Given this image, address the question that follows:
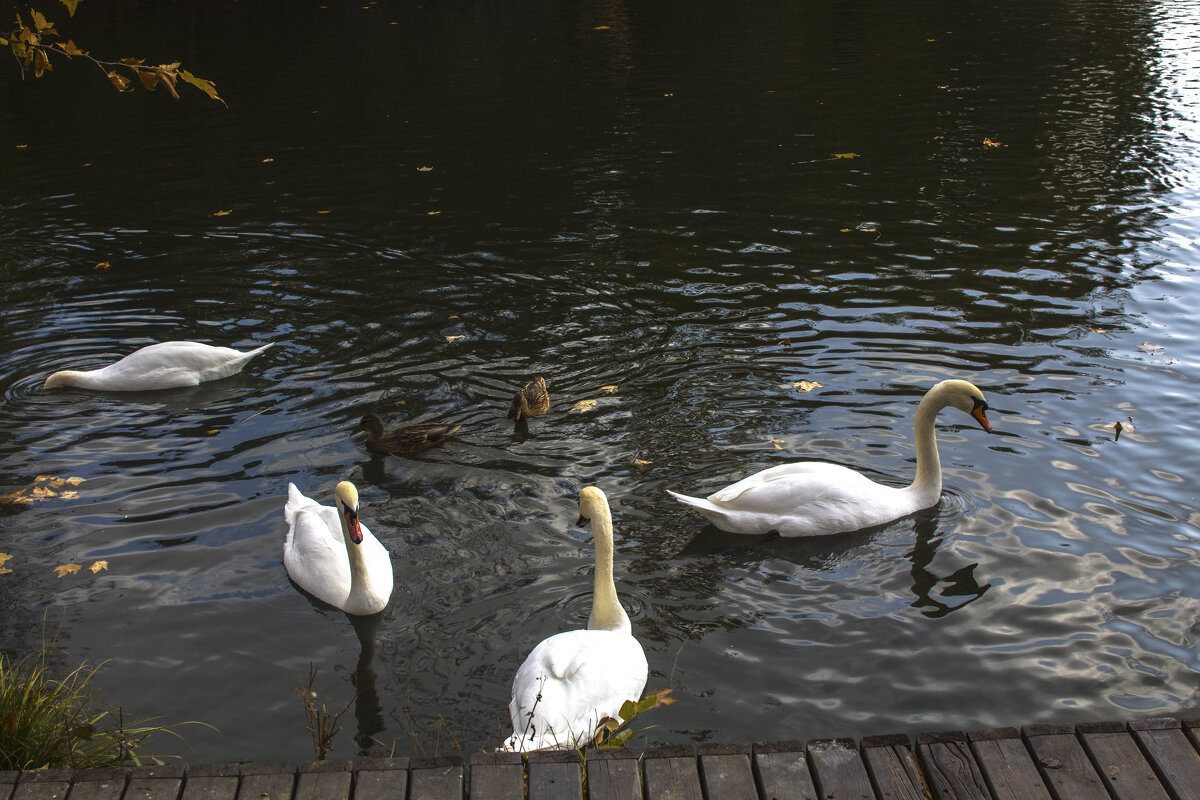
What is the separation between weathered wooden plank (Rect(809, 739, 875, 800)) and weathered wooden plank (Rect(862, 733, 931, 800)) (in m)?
0.03

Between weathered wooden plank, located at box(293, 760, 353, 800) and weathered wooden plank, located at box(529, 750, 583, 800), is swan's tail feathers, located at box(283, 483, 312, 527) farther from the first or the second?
weathered wooden plank, located at box(529, 750, 583, 800)

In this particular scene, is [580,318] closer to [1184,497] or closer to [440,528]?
Answer: [440,528]

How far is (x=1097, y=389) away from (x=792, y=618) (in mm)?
4176

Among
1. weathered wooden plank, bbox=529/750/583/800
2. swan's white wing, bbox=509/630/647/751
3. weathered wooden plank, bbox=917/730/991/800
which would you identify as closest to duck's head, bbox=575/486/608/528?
swan's white wing, bbox=509/630/647/751

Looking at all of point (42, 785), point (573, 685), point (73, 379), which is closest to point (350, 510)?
point (573, 685)

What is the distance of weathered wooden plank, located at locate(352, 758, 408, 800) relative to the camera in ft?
12.1

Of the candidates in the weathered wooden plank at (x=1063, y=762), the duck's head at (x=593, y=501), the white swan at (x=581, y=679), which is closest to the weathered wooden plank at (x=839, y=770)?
the weathered wooden plank at (x=1063, y=762)

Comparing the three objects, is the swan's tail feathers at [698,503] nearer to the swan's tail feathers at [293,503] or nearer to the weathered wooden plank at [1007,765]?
the swan's tail feathers at [293,503]

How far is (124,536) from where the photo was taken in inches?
268

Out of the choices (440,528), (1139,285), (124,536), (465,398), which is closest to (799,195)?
(1139,285)

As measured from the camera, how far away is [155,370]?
28.9ft

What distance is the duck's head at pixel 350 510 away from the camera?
5.81m

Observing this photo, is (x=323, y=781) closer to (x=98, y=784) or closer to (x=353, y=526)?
(x=98, y=784)

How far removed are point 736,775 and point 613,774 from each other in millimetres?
459
